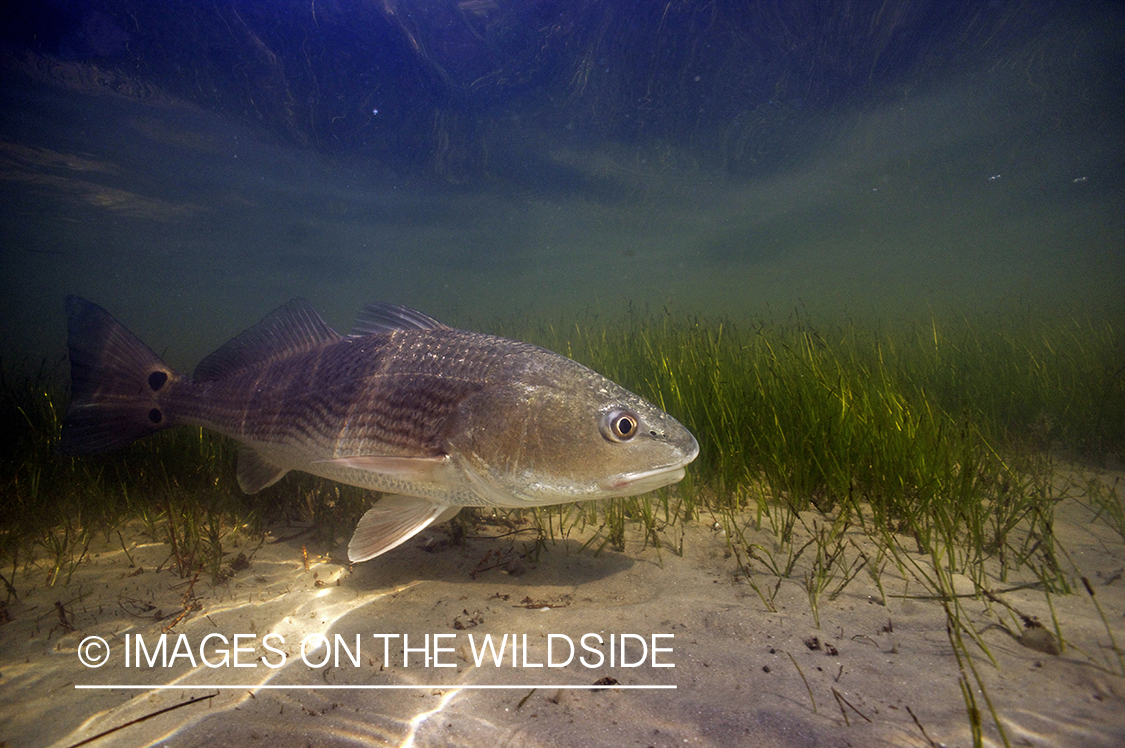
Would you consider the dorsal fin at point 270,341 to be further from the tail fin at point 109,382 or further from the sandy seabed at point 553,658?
the sandy seabed at point 553,658

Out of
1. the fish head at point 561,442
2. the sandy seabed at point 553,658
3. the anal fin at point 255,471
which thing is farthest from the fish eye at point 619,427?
the anal fin at point 255,471

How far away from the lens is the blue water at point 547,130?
13.1 metres

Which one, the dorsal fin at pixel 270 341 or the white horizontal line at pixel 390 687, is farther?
the dorsal fin at pixel 270 341

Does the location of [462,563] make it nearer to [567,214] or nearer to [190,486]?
[190,486]

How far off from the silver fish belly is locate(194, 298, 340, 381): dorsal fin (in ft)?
0.04

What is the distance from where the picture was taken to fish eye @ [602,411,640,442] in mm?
2217

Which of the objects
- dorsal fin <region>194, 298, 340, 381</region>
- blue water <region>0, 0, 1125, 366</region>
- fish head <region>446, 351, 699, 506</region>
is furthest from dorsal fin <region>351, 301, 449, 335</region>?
blue water <region>0, 0, 1125, 366</region>

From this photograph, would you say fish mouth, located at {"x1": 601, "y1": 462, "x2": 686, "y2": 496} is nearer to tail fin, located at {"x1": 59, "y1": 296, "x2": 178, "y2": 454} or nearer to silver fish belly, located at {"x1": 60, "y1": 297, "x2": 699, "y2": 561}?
silver fish belly, located at {"x1": 60, "y1": 297, "x2": 699, "y2": 561}

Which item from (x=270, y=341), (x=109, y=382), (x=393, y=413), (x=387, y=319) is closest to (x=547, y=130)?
(x=270, y=341)

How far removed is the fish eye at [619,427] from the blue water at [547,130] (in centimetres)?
537

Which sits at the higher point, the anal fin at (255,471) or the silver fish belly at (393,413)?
the silver fish belly at (393,413)

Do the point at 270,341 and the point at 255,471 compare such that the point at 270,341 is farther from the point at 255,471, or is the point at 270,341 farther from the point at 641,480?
the point at 641,480

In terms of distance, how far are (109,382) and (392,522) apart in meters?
2.99

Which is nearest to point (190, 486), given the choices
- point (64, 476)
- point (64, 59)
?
point (64, 476)
